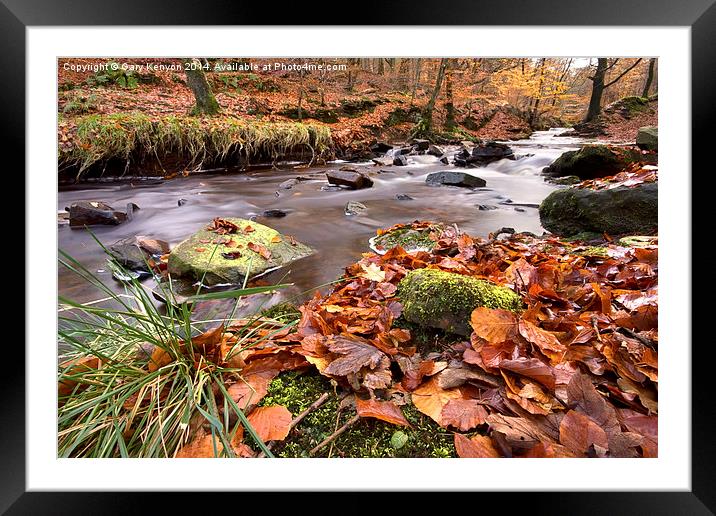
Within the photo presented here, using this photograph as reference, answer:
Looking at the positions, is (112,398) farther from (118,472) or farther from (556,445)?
(556,445)

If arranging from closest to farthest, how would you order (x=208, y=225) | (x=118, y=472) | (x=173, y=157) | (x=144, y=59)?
1. (x=118, y=472)
2. (x=144, y=59)
3. (x=208, y=225)
4. (x=173, y=157)

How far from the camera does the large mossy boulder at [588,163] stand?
3.13 m

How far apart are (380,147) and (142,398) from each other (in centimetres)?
442

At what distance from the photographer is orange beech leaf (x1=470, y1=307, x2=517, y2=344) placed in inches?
34.7

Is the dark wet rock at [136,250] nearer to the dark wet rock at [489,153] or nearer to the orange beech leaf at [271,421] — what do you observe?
the orange beech leaf at [271,421]

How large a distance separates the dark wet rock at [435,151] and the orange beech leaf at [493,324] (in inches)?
170

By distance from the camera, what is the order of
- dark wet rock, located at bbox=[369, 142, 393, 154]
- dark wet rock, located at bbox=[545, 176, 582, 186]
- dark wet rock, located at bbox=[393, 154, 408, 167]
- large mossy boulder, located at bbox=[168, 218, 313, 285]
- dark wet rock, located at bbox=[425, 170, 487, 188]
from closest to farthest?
large mossy boulder, located at bbox=[168, 218, 313, 285]
dark wet rock, located at bbox=[545, 176, 582, 186]
dark wet rock, located at bbox=[425, 170, 487, 188]
dark wet rock, located at bbox=[393, 154, 408, 167]
dark wet rock, located at bbox=[369, 142, 393, 154]

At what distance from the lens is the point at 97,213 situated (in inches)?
87.0

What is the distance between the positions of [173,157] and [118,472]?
121 inches

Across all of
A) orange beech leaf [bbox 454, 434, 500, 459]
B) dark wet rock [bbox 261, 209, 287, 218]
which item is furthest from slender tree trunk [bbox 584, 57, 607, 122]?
dark wet rock [bbox 261, 209, 287, 218]

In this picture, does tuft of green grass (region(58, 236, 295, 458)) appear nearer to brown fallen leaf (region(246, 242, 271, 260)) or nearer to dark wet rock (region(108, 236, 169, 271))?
dark wet rock (region(108, 236, 169, 271))

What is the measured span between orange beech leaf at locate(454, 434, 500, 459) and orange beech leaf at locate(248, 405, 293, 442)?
357 millimetres

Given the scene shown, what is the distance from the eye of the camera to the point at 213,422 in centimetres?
77
